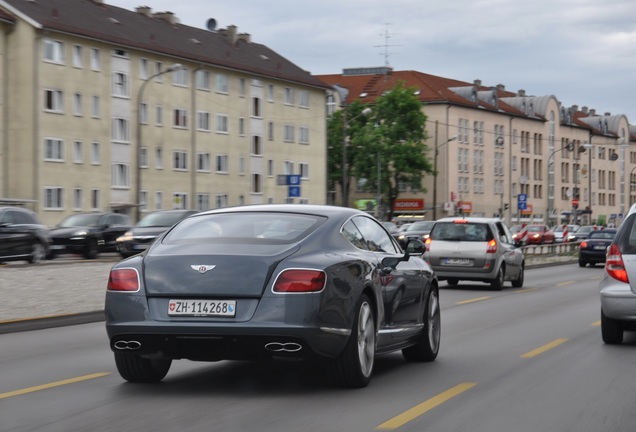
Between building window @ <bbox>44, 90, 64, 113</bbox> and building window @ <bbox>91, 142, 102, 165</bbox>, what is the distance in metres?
3.59

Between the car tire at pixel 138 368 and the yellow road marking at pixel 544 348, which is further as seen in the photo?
the yellow road marking at pixel 544 348

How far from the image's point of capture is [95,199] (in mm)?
71125

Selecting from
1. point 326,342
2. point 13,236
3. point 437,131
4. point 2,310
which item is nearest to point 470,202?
point 437,131

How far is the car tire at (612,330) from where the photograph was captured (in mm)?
14117

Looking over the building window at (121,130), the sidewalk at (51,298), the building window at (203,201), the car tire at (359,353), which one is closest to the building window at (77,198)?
the building window at (121,130)

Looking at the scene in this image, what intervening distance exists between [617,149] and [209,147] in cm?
9697

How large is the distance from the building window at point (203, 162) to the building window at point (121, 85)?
874 centimetres

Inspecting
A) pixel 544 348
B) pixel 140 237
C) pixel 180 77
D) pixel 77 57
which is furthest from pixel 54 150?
pixel 544 348

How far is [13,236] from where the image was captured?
33.8m

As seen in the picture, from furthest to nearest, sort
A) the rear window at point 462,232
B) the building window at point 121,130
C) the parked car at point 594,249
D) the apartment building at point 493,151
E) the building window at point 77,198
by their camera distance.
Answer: the apartment building at point 493,151 < the building window at point 121,130 < the building window at point 77,198 < the parked car at point 594,249 < the rear window at point 462,232

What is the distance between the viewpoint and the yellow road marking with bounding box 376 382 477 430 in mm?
7814

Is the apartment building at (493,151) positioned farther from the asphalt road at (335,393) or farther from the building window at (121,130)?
the asphalt road at (335,393)

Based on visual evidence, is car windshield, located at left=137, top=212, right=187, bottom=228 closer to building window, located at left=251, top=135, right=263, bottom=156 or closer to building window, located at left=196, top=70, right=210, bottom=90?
building window, located at left=196, top=70, right=210, bottom=90

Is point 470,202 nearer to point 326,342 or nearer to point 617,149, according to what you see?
point 617,149
